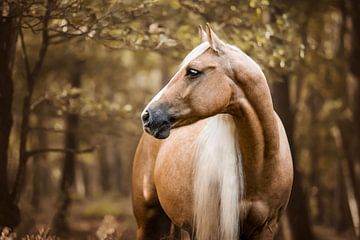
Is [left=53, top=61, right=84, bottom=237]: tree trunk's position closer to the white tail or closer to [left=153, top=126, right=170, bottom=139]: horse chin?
the white tail

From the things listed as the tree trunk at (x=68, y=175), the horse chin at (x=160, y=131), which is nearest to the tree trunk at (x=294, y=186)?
the tree trunk at (x=68, y=175)

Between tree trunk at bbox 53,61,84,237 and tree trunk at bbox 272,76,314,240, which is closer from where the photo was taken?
tree trunk at bbox 272,76,314,240

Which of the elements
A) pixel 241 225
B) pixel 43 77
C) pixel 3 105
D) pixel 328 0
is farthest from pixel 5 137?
pixel 328 0

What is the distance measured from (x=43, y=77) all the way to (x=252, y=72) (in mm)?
8378

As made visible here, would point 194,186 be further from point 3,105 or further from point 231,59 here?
point 3,105

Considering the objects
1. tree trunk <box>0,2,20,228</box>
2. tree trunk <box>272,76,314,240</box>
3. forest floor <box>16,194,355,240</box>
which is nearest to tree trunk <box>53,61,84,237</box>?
forest floor <box>16,194,355,240</box>

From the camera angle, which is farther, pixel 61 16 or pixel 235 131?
pixel 61 16

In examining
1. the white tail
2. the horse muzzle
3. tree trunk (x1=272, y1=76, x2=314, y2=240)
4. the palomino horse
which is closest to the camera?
the horse muzzle

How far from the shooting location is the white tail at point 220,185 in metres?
4.87

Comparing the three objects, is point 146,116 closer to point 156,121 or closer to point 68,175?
point 156,121

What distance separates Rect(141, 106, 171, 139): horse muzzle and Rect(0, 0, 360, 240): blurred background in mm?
2078

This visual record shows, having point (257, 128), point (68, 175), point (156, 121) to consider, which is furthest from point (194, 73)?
point (68, 175)

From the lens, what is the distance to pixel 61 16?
21.5 ft

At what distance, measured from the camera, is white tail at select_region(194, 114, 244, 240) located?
16.0 ft
